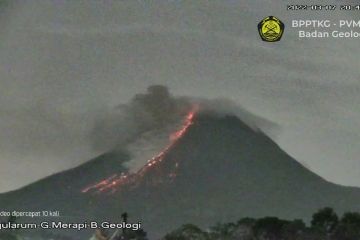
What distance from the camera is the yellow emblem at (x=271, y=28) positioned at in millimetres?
1576

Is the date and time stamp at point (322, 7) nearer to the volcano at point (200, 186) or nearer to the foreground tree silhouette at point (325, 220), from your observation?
the volcano at point (200, 186)

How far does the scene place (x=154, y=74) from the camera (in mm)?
1584

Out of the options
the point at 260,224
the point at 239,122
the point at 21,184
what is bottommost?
the point at 260,224

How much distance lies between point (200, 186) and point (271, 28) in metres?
0.57

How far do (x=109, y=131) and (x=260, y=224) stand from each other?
580 millimetres

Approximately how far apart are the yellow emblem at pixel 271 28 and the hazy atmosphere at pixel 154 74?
18 mm

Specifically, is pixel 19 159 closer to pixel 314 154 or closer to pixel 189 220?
pixel 189 220

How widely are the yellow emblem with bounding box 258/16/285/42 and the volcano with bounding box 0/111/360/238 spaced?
0.29 m

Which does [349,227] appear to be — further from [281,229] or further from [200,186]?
Answer: [200,186]

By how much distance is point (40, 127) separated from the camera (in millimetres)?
1599

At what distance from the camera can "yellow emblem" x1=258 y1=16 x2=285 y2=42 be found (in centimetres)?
158

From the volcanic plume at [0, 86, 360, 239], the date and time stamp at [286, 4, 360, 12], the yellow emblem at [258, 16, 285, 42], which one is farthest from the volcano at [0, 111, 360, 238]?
the date and time stamp at [286, 4, 360, 12]

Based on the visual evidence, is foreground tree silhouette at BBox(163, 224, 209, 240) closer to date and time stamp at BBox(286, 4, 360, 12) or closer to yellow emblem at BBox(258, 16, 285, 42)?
yellow emblem at BBox(258, 16, 285, 42)

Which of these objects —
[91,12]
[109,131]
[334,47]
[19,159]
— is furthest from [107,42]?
[334,47]
